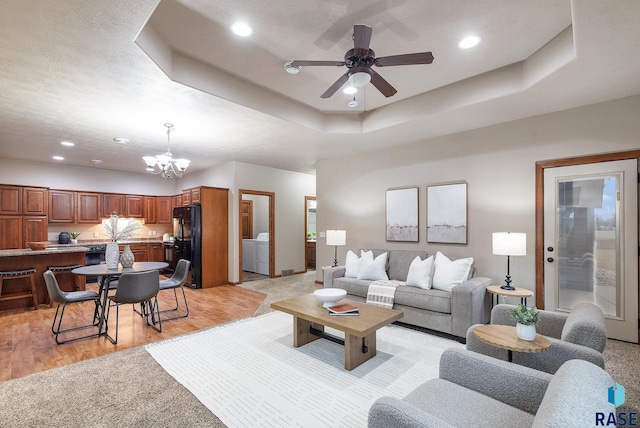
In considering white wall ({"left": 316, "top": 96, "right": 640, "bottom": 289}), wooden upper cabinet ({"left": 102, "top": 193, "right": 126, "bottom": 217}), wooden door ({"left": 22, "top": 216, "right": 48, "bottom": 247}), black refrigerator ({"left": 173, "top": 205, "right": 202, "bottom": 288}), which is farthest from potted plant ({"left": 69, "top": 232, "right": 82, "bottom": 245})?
white wall ({"left": 316, "top": 96, "right": 640, "bottom": 289})

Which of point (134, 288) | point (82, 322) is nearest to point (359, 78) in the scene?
point (134, 288)

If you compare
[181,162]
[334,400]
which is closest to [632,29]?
[334,400]

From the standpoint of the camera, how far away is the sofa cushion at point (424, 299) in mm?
3414

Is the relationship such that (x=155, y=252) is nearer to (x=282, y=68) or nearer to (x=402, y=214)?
(x=402, y=214)

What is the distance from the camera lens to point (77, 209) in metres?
7.06

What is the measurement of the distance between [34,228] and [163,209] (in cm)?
269

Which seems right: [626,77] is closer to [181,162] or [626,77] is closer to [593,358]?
[593,358]

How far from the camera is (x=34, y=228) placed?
20.7 ft

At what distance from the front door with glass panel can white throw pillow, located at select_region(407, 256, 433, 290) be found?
56.4 inches

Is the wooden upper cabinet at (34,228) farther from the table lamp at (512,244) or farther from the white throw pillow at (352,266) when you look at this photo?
the table lamp at (512,244)

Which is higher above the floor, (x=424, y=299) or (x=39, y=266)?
(x=39, y=266)

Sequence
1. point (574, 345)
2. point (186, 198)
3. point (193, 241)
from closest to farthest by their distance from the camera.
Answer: point (574, 345), point (193, 241), point (186, 198)

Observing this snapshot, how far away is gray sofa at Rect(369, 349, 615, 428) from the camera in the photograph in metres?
0.96

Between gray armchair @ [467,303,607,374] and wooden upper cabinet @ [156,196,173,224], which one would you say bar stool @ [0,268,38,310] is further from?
gray armchair @ [467,303,607,374]
